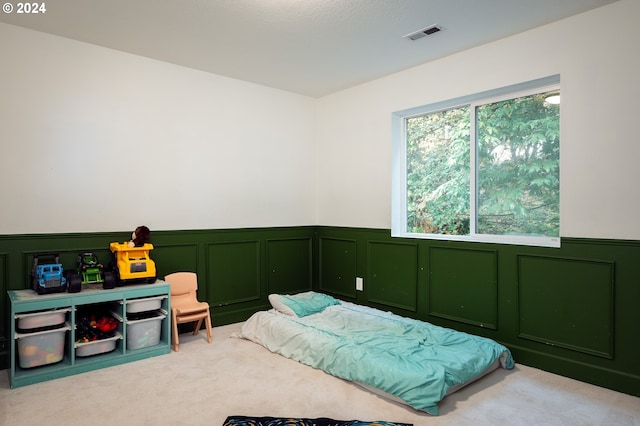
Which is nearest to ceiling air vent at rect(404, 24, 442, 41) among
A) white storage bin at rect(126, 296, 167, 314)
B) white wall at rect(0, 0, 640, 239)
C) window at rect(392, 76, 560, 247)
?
white wall at rect(0, 0, 640, 239)

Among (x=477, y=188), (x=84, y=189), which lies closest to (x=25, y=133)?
(x=84, y=189)

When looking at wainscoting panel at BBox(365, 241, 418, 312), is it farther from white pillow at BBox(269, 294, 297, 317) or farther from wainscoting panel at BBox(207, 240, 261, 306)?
wainscoting panel at BBox(207, 240, 261, 306)

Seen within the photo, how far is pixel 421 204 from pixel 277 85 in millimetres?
2178

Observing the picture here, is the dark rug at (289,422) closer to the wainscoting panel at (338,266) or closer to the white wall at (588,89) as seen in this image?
the white wall at (588,89)

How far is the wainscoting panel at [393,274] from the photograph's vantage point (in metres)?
4.16

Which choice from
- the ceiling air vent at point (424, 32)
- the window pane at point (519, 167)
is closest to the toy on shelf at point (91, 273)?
the ceiling air vent at point (424, 32)

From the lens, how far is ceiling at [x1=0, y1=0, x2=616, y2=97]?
286 cm

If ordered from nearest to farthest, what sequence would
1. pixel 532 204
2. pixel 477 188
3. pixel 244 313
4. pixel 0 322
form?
pixel 0 322 < pixel 532 204 < pixel 477 188 < pixel 244 313

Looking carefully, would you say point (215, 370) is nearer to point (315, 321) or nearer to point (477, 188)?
point (315, 321)

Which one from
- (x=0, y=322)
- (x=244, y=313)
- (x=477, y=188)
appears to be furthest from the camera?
(x=244, y=313)

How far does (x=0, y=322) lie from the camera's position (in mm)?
3150

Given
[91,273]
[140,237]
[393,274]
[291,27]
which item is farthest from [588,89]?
[91,273]

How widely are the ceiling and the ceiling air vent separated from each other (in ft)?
0.16

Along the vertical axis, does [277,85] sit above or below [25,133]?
above
